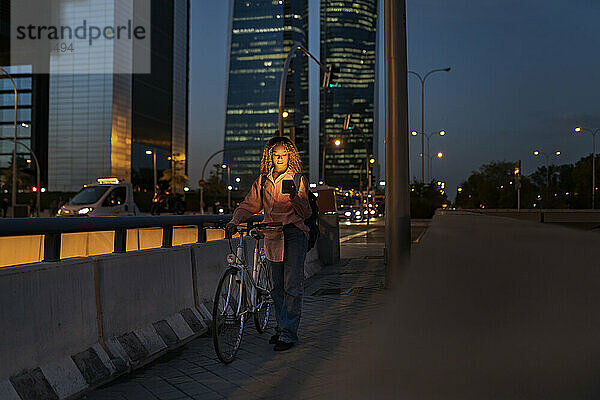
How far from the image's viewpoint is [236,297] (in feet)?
17.5

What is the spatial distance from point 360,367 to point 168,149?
112 meters

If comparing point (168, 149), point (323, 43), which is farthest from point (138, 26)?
point (323, 43)

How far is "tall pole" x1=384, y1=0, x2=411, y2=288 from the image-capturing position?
10.3m

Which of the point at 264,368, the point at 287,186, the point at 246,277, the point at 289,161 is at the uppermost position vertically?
the point at 289,161

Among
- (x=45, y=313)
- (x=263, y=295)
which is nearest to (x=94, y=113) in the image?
(x=263, y=295)

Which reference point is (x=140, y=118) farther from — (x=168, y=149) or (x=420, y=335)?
(x=420, y=335)

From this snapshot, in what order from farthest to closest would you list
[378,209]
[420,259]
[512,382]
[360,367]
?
1. [378,209]
2. [420,259]
3. [360,367]
4. [512,382]

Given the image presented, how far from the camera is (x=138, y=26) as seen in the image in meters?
103

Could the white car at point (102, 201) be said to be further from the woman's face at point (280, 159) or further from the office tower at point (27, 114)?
the office tower at point (27, 114)

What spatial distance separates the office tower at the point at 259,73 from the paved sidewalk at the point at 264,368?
11023 cm

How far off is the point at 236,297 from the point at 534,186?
171732mm

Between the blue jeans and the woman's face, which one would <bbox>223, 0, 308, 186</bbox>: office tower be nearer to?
the woman's face

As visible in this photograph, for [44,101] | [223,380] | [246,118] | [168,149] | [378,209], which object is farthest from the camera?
[246,118]

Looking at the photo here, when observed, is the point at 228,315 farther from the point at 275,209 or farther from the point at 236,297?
the point at 275,209
